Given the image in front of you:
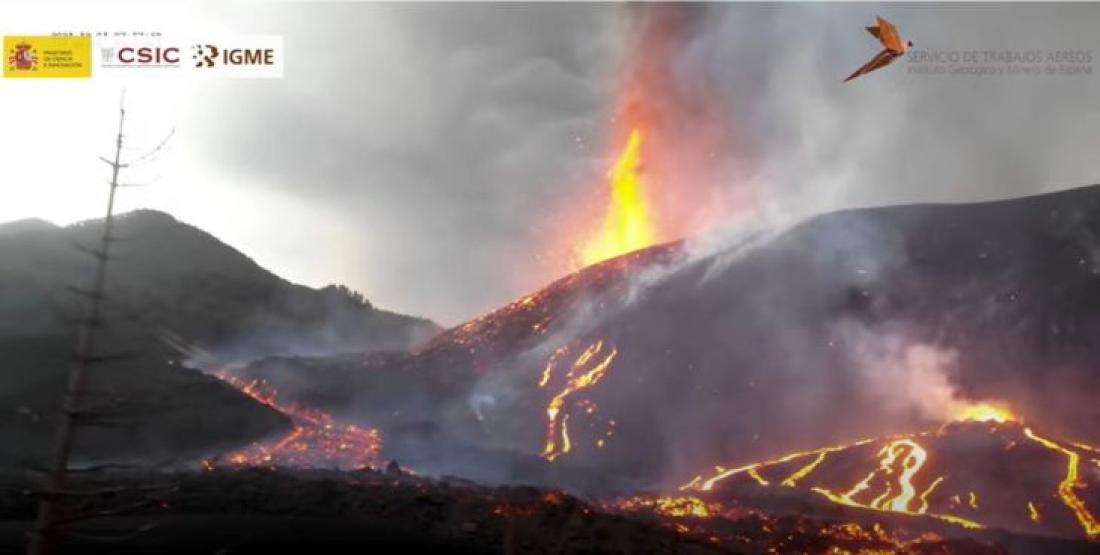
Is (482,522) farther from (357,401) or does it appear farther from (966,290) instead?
(966,290)

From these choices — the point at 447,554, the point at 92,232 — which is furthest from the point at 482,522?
the point at 92,232

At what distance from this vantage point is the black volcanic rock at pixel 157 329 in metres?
40.4

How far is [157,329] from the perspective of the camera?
110 ft

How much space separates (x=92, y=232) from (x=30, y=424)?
75.0 m

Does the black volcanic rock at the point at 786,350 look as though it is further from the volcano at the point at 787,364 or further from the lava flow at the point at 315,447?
the lava flow at the point at 315,447

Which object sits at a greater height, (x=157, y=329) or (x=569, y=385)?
(x=157, y=329)

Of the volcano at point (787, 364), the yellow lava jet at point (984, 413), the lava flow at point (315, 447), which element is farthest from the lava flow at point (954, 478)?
the lava flow at point (315, 447)

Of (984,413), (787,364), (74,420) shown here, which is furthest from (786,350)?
(74,420)

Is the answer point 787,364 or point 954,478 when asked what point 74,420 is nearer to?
point 954,478

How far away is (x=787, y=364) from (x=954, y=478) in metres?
16.3

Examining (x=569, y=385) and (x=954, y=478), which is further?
(x=569, y=385)

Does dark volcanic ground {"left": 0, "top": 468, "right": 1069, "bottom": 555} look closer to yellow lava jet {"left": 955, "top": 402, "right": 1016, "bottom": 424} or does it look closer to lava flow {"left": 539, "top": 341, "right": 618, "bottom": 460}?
lava flow {"left": 539, "top": 341, "right": 618, "bottom": 460}

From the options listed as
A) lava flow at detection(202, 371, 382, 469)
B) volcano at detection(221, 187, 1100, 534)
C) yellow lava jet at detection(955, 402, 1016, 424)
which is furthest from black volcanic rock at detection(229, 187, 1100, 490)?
lava flow at detection(202, 371, 382, 469)

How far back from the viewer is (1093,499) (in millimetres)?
35750
